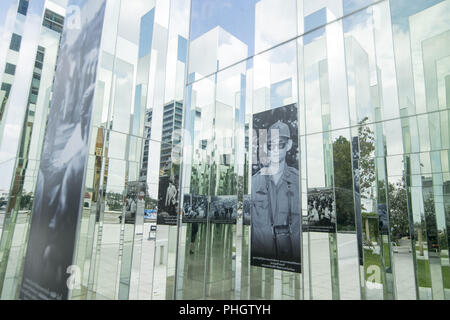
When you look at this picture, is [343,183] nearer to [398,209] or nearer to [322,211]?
[322,211]

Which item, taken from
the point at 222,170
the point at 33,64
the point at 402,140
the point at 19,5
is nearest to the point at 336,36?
the point at 402,140

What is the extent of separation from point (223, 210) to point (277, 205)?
1.65m

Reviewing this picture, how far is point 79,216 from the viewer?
7.83ft

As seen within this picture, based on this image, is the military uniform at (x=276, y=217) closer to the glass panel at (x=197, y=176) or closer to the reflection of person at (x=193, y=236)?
the glass panel at (x=197, y=176)

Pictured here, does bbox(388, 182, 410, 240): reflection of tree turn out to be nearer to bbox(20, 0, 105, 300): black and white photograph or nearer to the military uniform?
the military uniform

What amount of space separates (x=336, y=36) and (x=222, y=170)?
3.50 meters

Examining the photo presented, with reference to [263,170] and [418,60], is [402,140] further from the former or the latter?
[263,170]

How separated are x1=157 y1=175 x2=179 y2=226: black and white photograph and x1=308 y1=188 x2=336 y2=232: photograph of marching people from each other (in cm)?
336

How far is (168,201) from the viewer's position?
734 cm

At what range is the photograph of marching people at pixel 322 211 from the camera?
18.0 feet

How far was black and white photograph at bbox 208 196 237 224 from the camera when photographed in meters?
6.12

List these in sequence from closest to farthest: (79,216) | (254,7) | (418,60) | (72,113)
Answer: (79,216)
(72,113)
(418,60)
(254,7)

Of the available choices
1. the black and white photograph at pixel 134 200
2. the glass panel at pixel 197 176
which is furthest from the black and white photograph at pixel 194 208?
the black and white photograph at pixel 134 200
